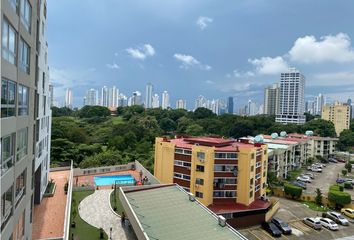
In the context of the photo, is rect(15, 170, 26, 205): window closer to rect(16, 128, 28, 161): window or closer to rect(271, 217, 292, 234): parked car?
rect(16, 128, 28, 161): window

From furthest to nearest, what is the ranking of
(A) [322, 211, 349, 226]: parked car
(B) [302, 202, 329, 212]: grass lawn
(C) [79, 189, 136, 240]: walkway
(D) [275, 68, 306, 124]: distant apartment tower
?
(D) [275, 68, 306, 124]: distant apartment tower → (B) [302, 202, 329, 212]: grass lawn → (A) [322, 211, 349, 226]: parked car → (C) [79, 189, 136, 240]: walkway

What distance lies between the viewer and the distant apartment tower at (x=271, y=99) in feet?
445

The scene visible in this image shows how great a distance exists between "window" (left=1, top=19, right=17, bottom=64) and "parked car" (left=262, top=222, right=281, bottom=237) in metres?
21.9

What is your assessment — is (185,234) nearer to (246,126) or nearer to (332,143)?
(332,143)

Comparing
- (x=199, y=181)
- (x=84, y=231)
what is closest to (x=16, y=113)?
(x=84, y=231)

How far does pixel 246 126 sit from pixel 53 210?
61780 mm

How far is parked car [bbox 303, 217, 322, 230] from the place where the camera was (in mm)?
25078

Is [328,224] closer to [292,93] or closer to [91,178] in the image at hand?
[91,178]

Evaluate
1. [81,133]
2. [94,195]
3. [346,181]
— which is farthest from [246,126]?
[94,195]

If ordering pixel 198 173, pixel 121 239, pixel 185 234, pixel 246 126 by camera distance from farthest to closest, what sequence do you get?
pixel 246 126 → pixel 198 173 → pixel 121 239 → pixel 185 234

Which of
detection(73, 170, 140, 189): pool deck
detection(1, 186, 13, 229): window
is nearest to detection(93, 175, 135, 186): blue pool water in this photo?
detection(73, 170, 140, 189): pool deck

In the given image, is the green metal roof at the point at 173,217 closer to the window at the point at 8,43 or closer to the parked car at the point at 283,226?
the parked car at the point at 283,226

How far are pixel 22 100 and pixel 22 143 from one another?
148cm

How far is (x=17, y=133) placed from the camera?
29.5 ft
